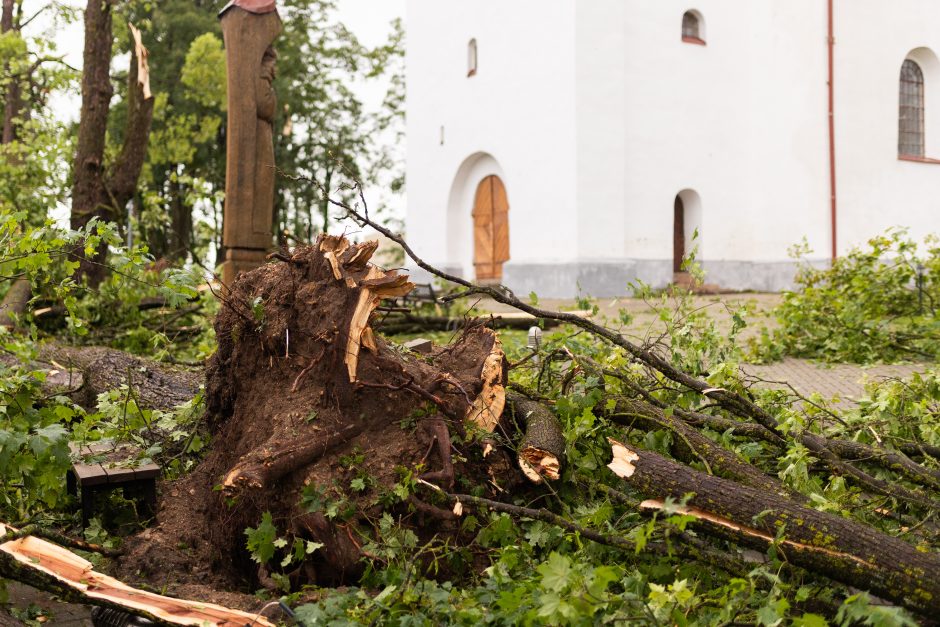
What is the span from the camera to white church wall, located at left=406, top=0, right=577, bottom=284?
16.4m

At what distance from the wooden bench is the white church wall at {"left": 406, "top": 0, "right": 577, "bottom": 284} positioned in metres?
12.8

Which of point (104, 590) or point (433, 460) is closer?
point (104, 590)

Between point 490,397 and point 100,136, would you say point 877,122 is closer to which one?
point 100,136

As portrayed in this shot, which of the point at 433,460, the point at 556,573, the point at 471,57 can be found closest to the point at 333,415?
the point at 433,460

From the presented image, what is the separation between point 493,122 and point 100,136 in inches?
377

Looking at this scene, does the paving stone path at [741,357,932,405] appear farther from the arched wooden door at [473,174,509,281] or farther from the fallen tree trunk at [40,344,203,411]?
the arched wooden door at [473,174,509,281]

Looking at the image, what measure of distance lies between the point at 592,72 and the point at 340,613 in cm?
1456

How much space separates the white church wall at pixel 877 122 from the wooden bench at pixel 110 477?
51.3ft

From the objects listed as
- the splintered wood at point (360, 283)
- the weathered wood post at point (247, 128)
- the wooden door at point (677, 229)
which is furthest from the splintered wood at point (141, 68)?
the wooden door at point (677, 229)

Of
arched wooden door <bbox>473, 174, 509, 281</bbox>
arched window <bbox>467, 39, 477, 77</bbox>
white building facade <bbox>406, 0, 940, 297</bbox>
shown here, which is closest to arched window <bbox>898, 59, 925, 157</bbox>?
white building facade <bbox>406, 0, 940, 297</bbox>

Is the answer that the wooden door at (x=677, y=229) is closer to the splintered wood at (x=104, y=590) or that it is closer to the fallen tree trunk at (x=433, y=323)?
the fallen tree trunk at (x=433, y=323)

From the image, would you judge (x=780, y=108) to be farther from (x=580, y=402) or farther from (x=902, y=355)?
(x=580, y=402)

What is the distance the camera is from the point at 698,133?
16953 mm

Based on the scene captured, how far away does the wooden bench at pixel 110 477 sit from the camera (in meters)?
3.63
